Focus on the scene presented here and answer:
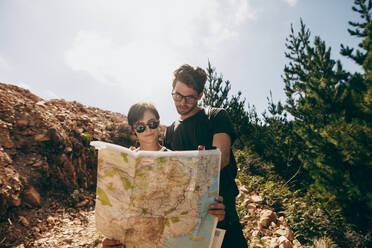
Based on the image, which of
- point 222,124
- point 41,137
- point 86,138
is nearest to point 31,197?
point 41,137

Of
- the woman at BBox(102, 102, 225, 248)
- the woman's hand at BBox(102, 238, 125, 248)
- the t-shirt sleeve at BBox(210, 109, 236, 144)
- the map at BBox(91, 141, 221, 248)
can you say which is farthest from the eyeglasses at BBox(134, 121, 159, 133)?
the woman's hand at BBox(102, 238, 125, 248)

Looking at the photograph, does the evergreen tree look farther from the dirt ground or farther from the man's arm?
the dirt ground

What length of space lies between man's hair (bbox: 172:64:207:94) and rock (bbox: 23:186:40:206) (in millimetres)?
4791

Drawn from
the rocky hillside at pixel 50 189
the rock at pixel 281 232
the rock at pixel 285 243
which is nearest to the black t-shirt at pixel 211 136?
the rock at pixel 285 243

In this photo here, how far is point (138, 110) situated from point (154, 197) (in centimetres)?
111

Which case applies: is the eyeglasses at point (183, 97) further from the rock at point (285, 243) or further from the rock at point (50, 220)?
the rock at point (50, 220)

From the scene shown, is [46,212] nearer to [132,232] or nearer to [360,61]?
[132,232]

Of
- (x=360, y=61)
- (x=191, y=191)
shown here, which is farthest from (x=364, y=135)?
(x=191, y=191)

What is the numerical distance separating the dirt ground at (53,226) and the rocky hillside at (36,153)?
0.82 ft

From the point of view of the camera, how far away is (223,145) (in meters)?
1.37

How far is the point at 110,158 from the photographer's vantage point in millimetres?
960

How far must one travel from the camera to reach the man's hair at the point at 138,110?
6.18 ft

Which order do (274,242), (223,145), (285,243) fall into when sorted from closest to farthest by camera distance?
(223,145), (285,243), (274,242)

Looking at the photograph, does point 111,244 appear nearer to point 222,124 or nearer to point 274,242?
point 222,124
